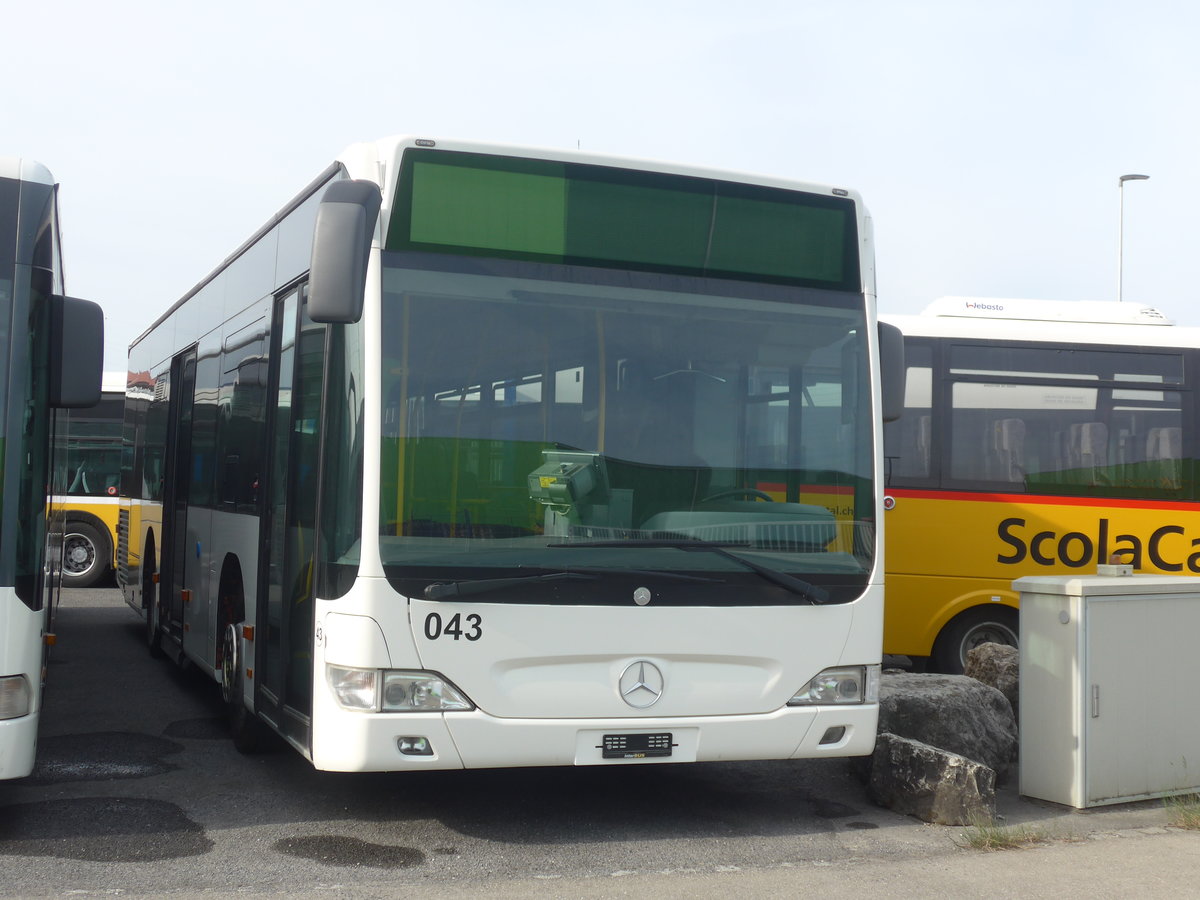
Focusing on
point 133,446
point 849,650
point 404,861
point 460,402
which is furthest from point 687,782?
point 133,446

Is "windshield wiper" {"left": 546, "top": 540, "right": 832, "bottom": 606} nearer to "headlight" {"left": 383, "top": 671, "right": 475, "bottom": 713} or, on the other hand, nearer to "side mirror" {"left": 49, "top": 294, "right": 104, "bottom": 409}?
"headlight" {"left": 383, "top": 671, "right": 475, "bottom": 713}

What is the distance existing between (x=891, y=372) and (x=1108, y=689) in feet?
6.72

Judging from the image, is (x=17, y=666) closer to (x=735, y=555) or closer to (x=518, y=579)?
(x=518, y=579)

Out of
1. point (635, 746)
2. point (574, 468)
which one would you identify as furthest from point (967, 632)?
point (574, 468)

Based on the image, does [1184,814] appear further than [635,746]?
Yes

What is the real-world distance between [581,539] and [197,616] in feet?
15.1

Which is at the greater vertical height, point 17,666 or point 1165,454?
point 1165,454

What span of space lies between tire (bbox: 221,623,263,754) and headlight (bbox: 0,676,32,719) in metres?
2.20

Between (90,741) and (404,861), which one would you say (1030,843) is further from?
(90,741)

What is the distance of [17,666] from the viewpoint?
225 inches

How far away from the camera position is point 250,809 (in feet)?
22.6

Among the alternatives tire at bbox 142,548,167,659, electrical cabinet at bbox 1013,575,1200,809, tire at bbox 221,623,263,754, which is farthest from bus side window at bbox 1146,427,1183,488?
tire at bbox 142,548,167,659

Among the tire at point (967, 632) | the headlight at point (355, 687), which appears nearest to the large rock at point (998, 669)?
the tire at point (967, 632)

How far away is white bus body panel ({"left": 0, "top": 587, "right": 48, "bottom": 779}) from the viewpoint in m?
5.70
